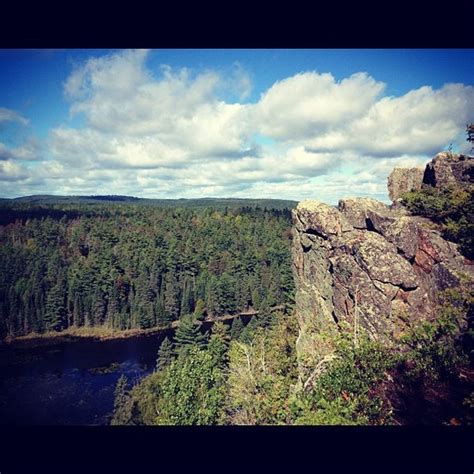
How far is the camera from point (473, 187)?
7.86 meters

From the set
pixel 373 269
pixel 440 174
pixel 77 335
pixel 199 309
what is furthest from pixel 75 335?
pixel 440 174

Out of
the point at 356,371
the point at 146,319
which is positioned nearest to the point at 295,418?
the point at 356,371

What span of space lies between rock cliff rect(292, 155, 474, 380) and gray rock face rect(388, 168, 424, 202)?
473 millimetres

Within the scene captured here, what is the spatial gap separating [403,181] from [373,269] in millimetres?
3849

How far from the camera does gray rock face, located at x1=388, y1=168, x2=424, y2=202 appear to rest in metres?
10.5

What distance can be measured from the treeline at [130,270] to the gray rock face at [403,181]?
1378 centimetres

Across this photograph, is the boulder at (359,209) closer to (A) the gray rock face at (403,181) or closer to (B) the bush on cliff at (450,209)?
(B) the bush on cliff at (450,209)

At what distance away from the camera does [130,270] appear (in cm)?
3291

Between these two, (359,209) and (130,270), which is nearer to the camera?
(359,209)

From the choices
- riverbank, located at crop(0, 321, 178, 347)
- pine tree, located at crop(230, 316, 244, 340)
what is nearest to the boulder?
pine tree, located at crop(230, 316, 244, 340)

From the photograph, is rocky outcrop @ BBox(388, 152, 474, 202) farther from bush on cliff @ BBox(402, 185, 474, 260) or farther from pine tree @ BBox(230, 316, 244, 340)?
pine tree @ BBox(230, 316, 244, 340)

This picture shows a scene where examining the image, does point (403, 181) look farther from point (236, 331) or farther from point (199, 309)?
Answer: point (199, 309)

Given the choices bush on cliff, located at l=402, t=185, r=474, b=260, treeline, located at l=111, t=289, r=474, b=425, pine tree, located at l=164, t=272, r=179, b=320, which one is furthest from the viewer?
pine tree, located at l=164, t=272, r=179, b=320

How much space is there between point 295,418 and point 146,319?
24.1m
